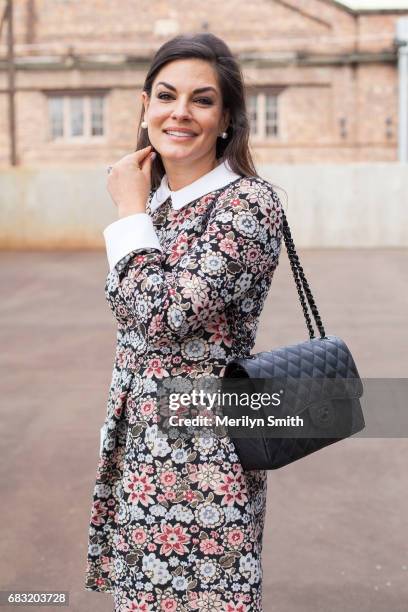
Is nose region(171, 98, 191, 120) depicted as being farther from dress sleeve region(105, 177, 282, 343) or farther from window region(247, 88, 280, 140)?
window region(247, 88, 280, 140)

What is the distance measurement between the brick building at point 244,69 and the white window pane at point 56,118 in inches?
1.2

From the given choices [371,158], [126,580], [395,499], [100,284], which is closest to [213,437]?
[126,580]

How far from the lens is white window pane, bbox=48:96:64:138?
22.6 metres

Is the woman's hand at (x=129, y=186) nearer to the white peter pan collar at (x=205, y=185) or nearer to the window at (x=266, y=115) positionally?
the white peter pan collar at (x=205, y=185)

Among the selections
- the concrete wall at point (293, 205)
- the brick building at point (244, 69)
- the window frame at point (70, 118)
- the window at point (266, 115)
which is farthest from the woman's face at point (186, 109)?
the window frame at point (70, 118)

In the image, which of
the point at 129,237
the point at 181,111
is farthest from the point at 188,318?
the point at 181,111

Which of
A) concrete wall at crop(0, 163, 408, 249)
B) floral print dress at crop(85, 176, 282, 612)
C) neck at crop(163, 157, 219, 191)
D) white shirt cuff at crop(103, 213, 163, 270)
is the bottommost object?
floral print dress at crop(85, 176, 282, 612)

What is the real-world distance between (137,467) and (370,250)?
11071mm

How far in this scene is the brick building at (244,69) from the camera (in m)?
21.9

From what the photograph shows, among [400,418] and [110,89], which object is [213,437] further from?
[110,89]

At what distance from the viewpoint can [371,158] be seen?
2206 cm

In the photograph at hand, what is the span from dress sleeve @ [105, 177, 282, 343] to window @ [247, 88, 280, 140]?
21.4 metres

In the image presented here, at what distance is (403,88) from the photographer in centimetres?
2152

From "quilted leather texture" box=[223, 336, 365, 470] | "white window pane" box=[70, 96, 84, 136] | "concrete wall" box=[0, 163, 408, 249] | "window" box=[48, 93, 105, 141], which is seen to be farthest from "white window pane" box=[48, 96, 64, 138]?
"quilted leather texture" box=[223, 336, 365, 470]
